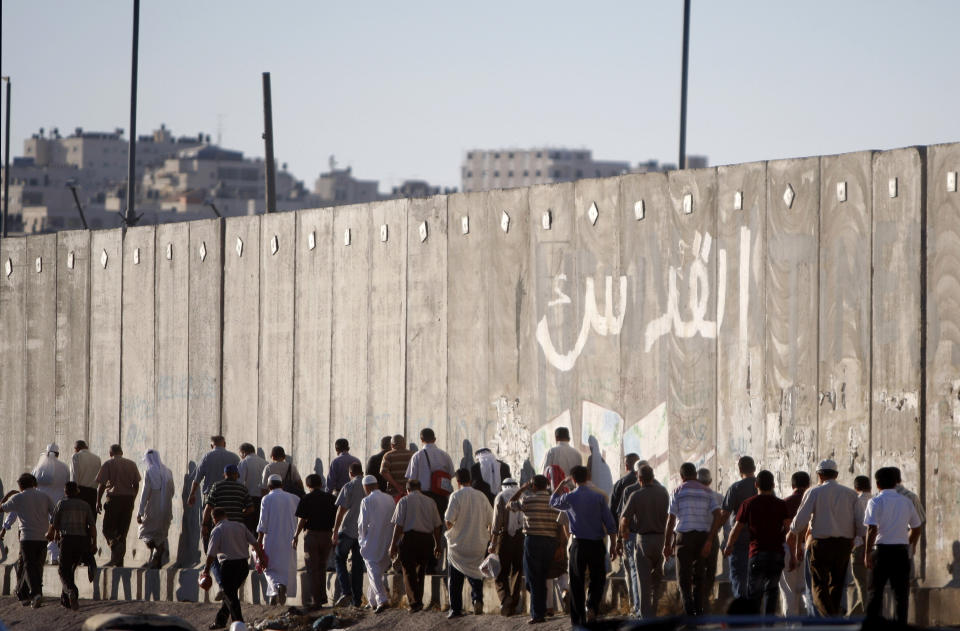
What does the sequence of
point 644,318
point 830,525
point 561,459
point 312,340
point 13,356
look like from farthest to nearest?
point 13,356 → point 312,340 → point 561,459 → point 644,318 → point 830,525

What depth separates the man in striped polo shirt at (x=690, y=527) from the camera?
14383mm

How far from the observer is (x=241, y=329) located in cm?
2231

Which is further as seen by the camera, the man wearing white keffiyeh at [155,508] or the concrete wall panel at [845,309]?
the man wearing white keffiyeh at [155,508]

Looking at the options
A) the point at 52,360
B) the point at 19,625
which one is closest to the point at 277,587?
the point at 19,625

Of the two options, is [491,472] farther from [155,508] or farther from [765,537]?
[155,508]

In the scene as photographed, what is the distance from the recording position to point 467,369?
18844 millimetres

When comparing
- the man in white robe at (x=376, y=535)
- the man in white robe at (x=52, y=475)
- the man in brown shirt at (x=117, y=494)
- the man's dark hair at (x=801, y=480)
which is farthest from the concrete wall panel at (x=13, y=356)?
the man's dark hair at (x=801, y=480)

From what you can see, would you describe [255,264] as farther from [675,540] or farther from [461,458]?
[675,540]

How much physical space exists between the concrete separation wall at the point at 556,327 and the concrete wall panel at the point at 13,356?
469 millimetres

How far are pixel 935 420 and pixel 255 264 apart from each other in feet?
34.4

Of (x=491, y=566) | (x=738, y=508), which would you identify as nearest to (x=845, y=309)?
(x=738, y=508)

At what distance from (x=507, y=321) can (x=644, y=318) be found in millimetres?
2046

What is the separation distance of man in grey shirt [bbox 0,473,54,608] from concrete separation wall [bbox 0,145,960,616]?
2338mm

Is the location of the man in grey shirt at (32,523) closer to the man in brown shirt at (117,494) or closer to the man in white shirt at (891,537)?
the man in brown shirt at (117,494)
